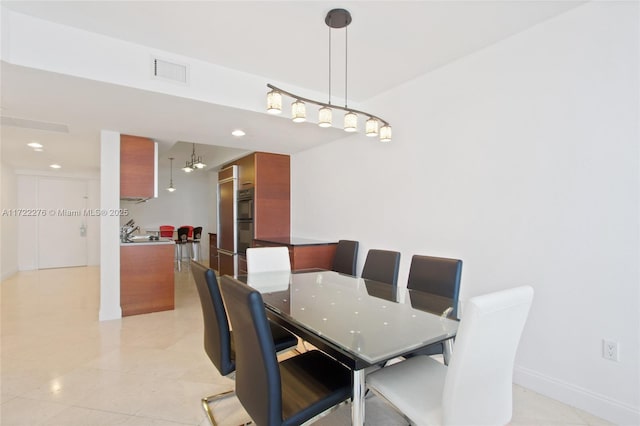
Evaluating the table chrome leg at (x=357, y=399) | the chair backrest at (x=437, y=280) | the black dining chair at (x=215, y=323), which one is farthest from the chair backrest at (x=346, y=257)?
the table chrome leg at (x=357, y=399)

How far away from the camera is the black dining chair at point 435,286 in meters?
1.84

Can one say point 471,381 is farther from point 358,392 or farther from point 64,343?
point 64,343

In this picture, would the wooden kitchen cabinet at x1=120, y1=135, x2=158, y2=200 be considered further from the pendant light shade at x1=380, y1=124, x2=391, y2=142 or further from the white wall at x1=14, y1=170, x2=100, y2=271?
the white wall at x1=14, y1=170, x2=100, y2=271

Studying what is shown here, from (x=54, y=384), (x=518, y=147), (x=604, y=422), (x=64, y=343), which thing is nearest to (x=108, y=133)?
(x=64, y=343)

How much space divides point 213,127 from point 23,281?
546 centimetres

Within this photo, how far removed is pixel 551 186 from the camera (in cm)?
212

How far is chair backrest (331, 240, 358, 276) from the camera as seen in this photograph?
367 centimetres

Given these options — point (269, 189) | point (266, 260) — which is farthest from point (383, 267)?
point (269, 189)

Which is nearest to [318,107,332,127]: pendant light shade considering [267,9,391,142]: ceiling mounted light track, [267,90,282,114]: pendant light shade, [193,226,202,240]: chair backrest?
[267,9,391,142]: ceiling mounted light track

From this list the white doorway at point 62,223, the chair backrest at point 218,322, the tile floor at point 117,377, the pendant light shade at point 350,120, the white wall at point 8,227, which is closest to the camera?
the chair backrest at point 218,322

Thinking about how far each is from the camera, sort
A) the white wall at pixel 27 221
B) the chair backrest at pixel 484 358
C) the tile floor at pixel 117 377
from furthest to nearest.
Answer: the white wall at pixel 27 221, the tile floor at pixel 117 377, the chair backrest at pixel 484 358

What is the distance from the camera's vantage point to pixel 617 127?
1.86m

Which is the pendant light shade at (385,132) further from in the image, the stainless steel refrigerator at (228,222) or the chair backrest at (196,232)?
the chair backrest at (196,232)

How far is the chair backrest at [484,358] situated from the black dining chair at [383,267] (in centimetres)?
129
